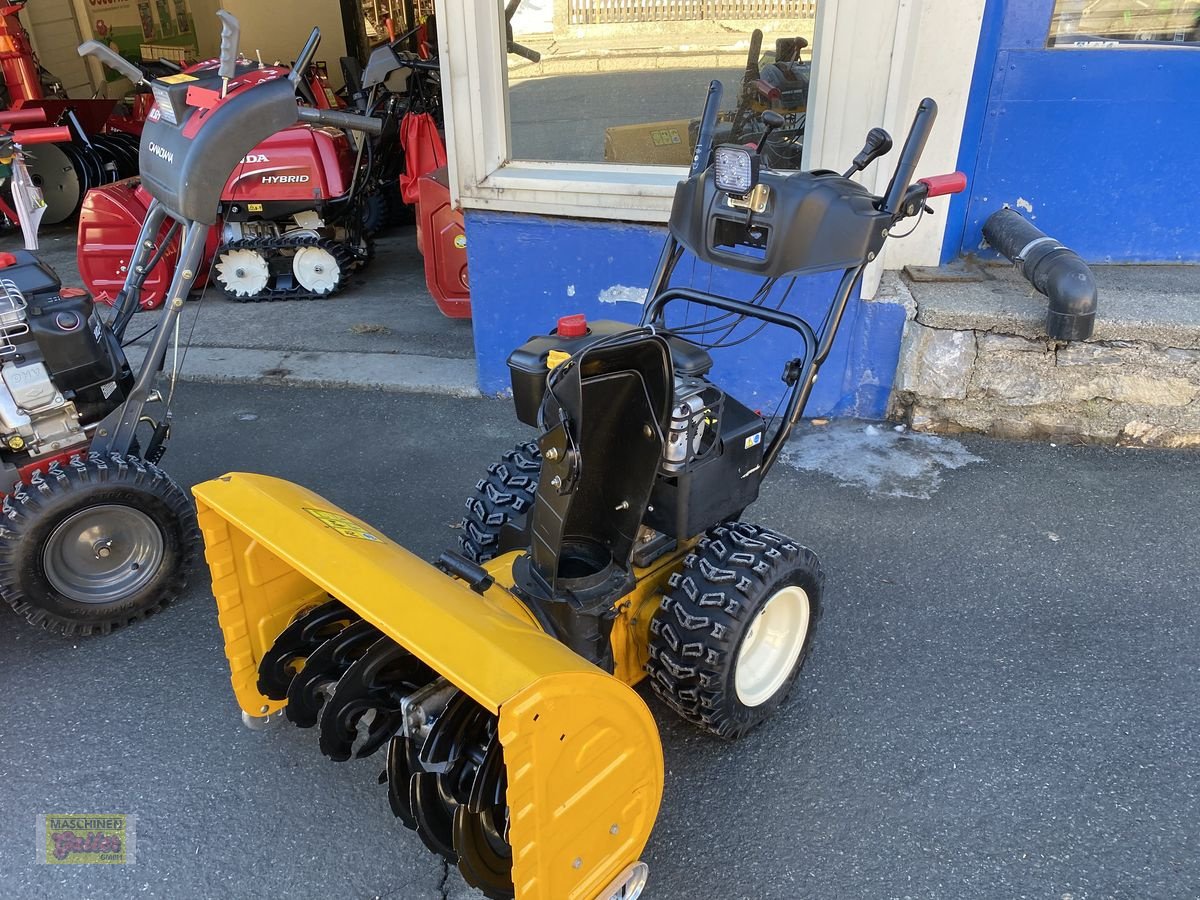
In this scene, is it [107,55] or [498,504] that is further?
[107,55]

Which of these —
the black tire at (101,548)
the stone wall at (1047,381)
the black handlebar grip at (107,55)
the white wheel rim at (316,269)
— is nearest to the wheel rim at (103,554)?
the black tire at (101,548)

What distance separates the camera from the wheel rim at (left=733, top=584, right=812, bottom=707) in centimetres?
240

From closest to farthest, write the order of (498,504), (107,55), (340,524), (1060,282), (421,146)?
(340,524), (498,504), (107,55), (1060,282), (421,146)

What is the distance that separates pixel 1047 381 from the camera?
12.6 feet

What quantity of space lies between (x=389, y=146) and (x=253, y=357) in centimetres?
267

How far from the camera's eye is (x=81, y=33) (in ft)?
35.1

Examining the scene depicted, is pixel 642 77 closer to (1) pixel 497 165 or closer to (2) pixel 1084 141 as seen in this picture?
(1) pixel 497 165

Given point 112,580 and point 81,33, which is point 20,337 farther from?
point 81,33

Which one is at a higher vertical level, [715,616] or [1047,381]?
[715,616]

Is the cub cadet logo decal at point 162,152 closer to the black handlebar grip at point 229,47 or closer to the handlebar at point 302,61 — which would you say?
the black handlebar grip at point 229,47

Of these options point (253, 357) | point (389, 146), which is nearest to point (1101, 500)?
point (253, 357)

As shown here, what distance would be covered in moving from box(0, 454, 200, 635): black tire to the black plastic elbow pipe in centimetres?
335

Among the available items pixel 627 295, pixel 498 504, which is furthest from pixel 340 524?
pixel 627 295

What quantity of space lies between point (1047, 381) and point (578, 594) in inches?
109
